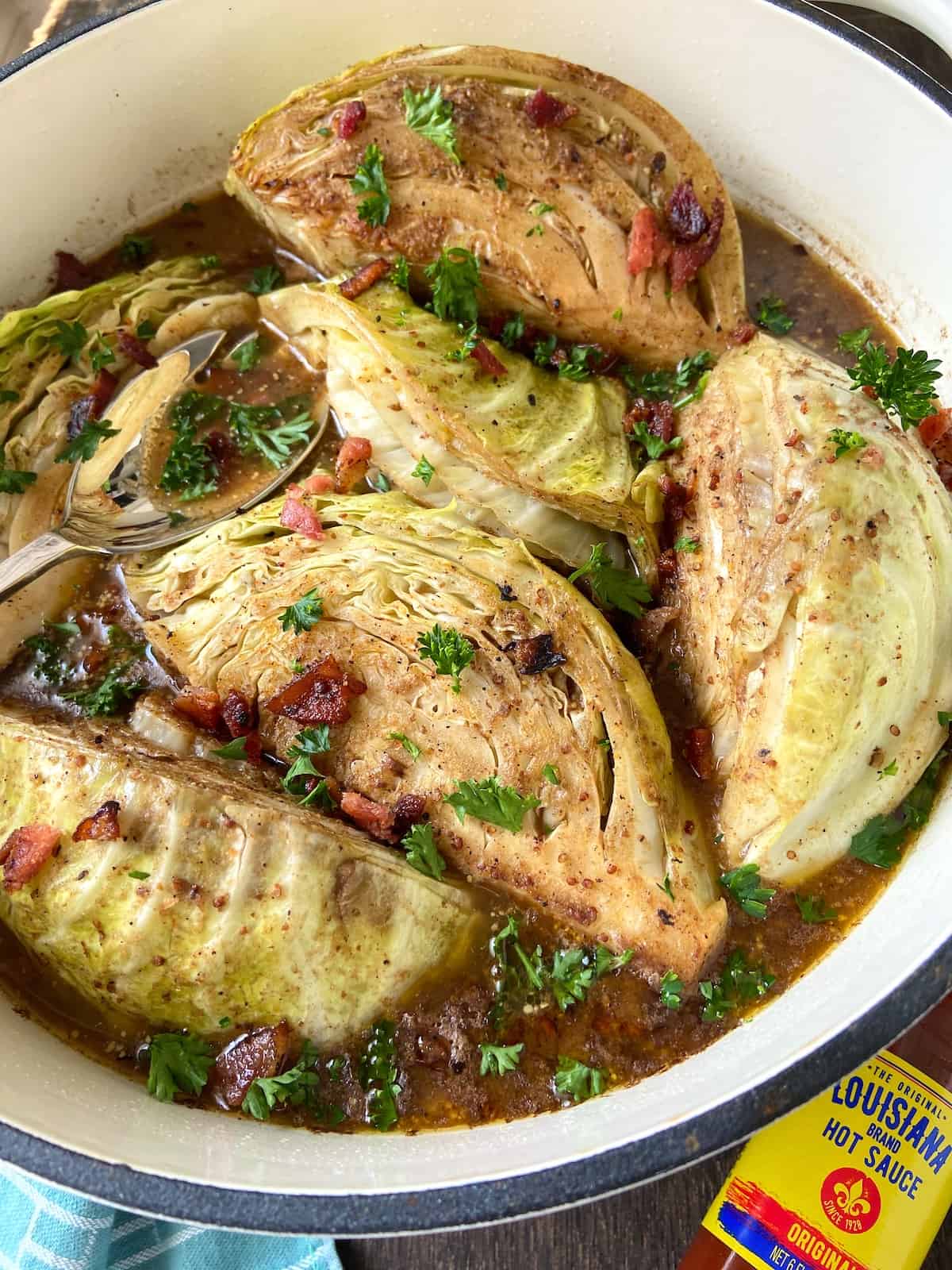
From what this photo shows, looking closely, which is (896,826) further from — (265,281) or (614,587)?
(265,281)

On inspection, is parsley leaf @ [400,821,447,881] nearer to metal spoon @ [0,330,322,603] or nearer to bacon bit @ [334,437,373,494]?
bacon bit @ [334,437,373,494]

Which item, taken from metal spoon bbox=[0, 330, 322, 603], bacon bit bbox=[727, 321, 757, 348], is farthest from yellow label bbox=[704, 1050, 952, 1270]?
metal spoon bbox=[0, 330, 322, 603]

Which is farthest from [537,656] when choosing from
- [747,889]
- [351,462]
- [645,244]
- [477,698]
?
[645,244]

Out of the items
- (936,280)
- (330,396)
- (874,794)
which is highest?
(936,280)

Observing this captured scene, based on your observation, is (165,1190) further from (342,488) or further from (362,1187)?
(342,488)

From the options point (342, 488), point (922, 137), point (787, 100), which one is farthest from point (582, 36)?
point (342, 488)

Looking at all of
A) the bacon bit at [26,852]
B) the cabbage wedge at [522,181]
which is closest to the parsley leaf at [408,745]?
the bacon bit at [26,852]
